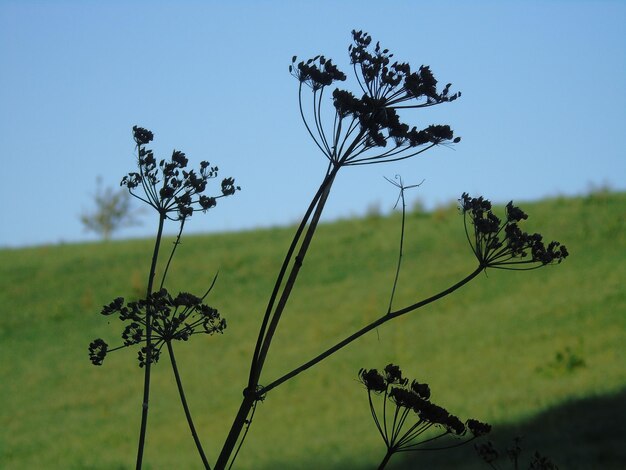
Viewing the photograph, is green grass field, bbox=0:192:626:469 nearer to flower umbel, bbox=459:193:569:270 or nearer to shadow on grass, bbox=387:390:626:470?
shadow on grass, bbox=387:390:626:470

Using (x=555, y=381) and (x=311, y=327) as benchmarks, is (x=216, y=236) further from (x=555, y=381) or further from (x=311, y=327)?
(x=555, y=381)

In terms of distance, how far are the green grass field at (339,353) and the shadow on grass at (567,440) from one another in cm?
4

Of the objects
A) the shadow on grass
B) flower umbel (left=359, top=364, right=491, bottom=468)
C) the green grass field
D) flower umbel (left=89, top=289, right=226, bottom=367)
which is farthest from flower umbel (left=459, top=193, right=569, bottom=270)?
the green grass field

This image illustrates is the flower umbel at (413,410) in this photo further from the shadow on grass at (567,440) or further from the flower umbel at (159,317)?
the shadow on grass at (567,440)

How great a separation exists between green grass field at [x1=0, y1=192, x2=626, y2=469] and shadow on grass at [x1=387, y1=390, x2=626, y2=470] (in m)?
0.04

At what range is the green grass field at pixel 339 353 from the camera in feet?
43.3

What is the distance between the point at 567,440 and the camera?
1162 cm

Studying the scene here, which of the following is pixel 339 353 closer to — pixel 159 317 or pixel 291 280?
pixel 159 317

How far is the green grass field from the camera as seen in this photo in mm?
13211

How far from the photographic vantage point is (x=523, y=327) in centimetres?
1706

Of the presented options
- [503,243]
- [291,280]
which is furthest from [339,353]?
[291,280]

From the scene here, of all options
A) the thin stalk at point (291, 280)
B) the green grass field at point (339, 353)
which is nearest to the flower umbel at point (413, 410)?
the thin stalk at point (291, 280)

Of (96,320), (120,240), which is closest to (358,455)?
(96,320)

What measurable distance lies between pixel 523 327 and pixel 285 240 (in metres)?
8.06
